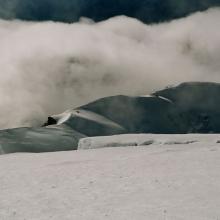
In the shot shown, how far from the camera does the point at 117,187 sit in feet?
50.1

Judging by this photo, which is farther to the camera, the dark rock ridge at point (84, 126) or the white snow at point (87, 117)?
the white snow at point (87, 117)

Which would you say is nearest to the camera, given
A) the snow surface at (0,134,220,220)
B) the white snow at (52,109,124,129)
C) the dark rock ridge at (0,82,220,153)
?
the snow surface at (0,134,220,220)

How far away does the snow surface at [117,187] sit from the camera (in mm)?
11998

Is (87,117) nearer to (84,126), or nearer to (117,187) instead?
(84,126)

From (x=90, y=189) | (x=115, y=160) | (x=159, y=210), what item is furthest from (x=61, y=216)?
(x=115, y=160)

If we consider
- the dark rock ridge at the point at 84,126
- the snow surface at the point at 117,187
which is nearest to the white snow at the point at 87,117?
the dark rock ridge at the point at 84,126

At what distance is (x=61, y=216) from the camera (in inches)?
465

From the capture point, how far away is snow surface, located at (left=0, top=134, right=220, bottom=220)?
12.0 meters

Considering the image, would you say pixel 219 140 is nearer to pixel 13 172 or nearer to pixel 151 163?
pixel 151 163

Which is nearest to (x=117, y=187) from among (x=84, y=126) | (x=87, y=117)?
(x=84, y=126)

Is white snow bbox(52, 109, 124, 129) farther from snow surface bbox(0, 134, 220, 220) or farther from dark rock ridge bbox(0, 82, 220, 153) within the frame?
snow surface bbox(0, 134, 220, 220)

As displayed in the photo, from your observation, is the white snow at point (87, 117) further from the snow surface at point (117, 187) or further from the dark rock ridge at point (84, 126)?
the snow surface at point (117, 187)

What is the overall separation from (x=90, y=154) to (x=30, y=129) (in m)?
82.0

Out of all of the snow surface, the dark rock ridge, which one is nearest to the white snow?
the dark rock ridge
